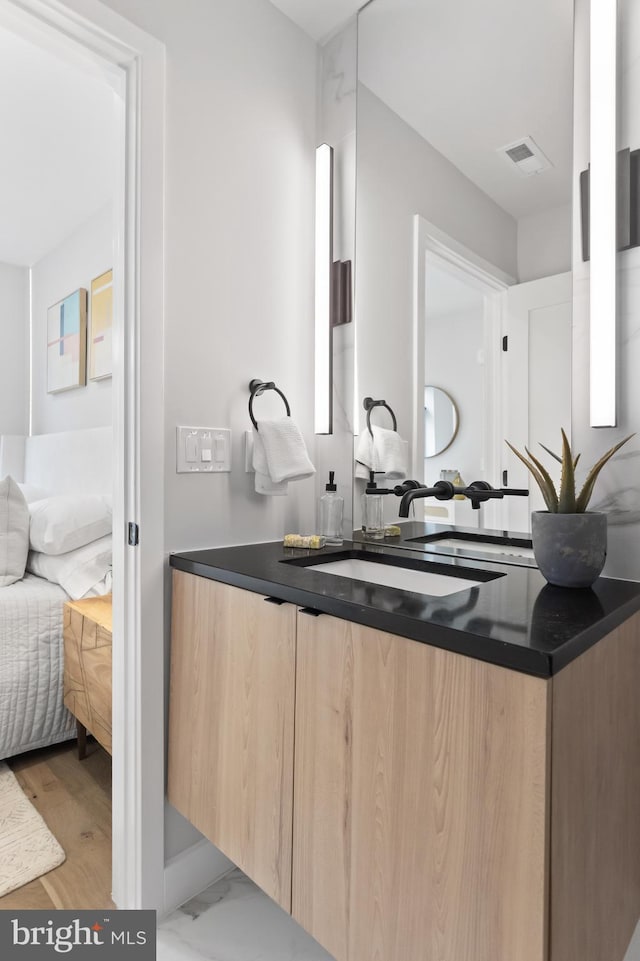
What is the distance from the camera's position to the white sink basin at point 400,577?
4.05ft

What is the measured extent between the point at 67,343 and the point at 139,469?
2.17 metres

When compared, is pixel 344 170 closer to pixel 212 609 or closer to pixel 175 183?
pixel 175 183

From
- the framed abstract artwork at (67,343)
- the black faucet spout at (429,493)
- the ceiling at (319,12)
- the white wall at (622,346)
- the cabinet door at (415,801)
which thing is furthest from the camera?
the framed abstract artwork at (67,343)

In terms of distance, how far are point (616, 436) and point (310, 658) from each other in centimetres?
75

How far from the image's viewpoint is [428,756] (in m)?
0.80

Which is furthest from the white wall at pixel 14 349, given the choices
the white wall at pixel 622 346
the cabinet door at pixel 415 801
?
the white wall at pixel 622 346

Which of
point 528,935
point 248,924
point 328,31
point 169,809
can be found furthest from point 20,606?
point 328,31

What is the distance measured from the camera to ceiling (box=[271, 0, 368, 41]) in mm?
1527

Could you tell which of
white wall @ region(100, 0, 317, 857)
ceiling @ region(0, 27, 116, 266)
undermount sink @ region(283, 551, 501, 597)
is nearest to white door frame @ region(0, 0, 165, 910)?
white wall @ region(100, 0, 317, 857)

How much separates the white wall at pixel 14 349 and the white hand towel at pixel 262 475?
2766mm

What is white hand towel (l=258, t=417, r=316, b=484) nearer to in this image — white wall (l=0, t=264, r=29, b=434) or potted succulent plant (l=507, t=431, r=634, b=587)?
potted succulent plant (l=507, t=431, r=634, b=587)

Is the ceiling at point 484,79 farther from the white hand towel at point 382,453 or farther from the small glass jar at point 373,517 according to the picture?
the small glass jar at point 373,517

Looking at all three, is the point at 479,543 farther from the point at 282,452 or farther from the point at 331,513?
the point at 282,452

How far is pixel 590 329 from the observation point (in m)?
1.13
